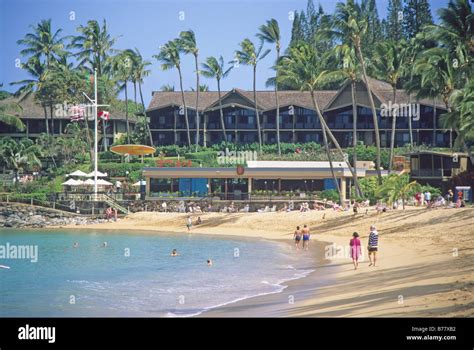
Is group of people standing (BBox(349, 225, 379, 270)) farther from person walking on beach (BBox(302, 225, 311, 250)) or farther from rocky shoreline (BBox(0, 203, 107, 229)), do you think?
rocky shoreline (BBox(0, 203, 107, 229))

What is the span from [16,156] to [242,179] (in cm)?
1922

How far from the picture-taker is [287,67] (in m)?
55.5

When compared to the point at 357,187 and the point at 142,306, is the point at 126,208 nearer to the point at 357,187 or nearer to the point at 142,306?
the point at 357,187

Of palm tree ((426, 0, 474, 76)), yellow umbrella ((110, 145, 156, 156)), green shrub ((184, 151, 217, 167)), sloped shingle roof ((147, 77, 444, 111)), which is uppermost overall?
palm tree ((426, 0, 474, 76))

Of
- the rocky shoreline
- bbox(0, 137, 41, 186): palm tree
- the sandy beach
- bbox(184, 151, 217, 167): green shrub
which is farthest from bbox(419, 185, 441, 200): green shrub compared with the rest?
bbox(0, 137, 41, 186): palm tree

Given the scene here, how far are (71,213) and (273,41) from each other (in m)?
26.4

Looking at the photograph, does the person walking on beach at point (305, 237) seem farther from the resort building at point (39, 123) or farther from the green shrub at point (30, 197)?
the resort building at point (39, 123)

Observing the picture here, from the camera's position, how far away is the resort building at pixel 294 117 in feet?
235

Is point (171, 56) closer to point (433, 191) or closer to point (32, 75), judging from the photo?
point (32, 75)

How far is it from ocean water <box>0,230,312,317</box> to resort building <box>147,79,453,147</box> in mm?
31124

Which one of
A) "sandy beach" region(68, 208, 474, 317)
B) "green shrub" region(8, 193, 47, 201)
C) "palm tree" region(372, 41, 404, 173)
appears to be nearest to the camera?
"sandy beach" region(68, 208, 474, 317)

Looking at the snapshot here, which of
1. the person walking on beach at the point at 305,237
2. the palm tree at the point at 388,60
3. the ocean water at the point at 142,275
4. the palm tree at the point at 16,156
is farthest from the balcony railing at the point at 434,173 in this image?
the palm tree at the point at 16,156

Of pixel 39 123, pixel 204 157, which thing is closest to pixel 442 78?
pixel 204 157

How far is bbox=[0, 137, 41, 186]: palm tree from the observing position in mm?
63219
